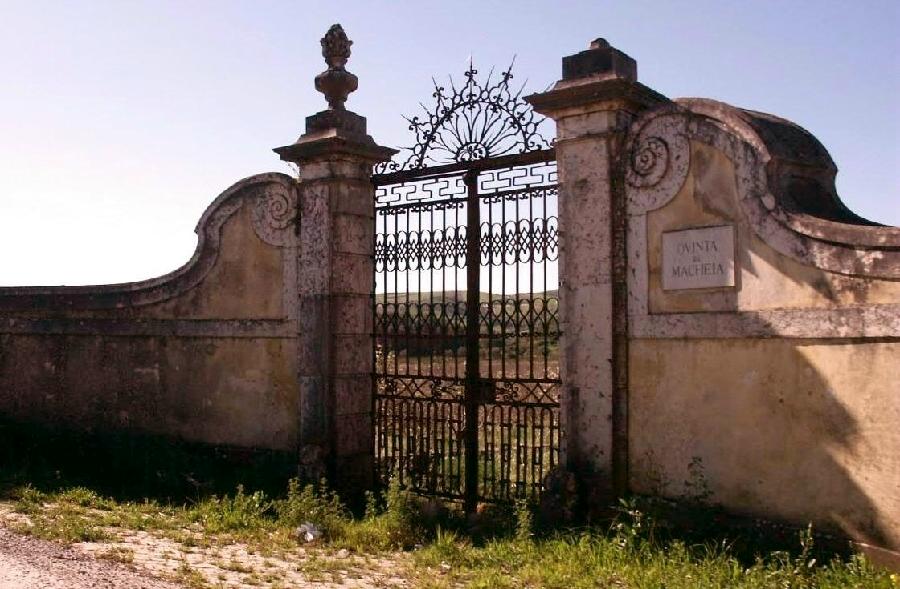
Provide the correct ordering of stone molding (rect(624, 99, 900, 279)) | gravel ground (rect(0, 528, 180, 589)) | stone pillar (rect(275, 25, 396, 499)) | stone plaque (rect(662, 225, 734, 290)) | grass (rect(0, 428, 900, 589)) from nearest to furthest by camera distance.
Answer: stone molding (rect(624, 99, 900, 279)), grass (rect(0, 428, 900, 589)), gravel ground (rect(0, 528, 180, 589)), stone plaque (rect(662, 225, 734, 290)), stone pillar (rect(275, 25, 396, 499))

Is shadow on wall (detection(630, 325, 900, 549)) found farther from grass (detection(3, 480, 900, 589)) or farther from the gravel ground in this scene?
the gravel ground

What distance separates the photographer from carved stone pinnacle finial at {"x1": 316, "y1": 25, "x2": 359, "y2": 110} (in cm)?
809

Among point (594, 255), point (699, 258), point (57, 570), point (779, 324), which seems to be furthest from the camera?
point (594, 255)

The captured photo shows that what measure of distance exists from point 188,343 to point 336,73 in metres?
3.21

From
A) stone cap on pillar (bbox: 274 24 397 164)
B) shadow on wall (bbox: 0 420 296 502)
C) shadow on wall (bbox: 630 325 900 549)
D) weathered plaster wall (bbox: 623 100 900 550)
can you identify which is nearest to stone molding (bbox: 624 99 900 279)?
weathered plaster wall (bbox: 623 100 900 550)

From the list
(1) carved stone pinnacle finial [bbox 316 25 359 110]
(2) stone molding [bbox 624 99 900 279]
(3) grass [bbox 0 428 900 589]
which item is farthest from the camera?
(1) carved stone pinnacle finial [bbox 316 25 359 110]

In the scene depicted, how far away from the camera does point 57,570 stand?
5.56 m

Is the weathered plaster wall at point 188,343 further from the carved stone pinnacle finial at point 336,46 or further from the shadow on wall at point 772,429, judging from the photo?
the shadow on wall at point 772,429

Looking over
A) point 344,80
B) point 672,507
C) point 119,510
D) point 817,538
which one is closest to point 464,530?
point 672,507

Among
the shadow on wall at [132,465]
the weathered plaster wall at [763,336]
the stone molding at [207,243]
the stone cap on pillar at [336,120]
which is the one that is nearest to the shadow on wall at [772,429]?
the weathered plaster wall at [763,336]

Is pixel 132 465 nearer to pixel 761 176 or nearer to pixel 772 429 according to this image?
pixel 772 429

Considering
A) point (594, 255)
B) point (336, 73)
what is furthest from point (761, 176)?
point (336, 73)

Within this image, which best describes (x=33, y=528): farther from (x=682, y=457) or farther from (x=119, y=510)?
(x=682, y=457)

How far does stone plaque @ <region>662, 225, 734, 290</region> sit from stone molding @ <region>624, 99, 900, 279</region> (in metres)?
0.23
